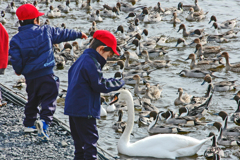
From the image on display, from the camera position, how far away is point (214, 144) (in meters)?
8.38

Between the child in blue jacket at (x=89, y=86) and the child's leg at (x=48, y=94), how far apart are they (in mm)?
1357

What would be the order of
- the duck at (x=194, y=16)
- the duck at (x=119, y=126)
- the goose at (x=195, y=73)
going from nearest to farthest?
the duck at (x=119, y=126)
the goose at (x=195, y=73)
the duck at (x=194, y=16)

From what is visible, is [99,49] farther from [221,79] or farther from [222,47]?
[222,47]

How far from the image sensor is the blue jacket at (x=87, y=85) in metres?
5.20

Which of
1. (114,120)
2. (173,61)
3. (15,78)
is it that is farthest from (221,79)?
(15,78)

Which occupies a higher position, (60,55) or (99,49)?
(99,49)

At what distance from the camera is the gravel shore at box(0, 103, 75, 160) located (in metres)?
6.49

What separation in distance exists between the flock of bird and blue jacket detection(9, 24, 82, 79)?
1.37m

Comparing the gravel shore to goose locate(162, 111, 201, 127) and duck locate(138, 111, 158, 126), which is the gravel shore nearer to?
duck locate(138, 111, 158, 126)

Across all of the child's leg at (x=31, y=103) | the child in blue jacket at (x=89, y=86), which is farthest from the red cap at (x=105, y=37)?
the child's leg at (x=31, y=103)

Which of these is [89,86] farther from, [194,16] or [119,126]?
[194,16]

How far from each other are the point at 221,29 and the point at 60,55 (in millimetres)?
7923

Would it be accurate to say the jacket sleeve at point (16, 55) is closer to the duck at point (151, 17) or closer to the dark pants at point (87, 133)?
the dark pants at point (87, 133)

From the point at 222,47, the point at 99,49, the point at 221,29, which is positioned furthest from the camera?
the point at 221,29
